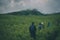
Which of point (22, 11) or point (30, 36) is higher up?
point (22, 11)

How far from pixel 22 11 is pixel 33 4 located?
16cm

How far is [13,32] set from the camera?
254 centimetres

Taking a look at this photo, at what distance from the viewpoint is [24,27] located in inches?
99.7

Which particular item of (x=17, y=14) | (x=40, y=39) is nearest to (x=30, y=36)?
(x=40, y=39)

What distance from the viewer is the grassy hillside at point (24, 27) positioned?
2.53 meters

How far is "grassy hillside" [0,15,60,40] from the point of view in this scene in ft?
8.29

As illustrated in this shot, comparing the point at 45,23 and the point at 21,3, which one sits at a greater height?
the point at 21,3

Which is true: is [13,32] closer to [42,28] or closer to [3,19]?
[3,19]

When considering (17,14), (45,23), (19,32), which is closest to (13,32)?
(19,32)

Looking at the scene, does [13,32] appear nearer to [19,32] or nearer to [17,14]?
[19,32]

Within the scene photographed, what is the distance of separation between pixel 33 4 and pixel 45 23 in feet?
0.92

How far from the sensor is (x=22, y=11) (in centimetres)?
255

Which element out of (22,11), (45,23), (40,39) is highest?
(22,11)

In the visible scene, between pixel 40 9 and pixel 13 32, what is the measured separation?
443 millimetres
